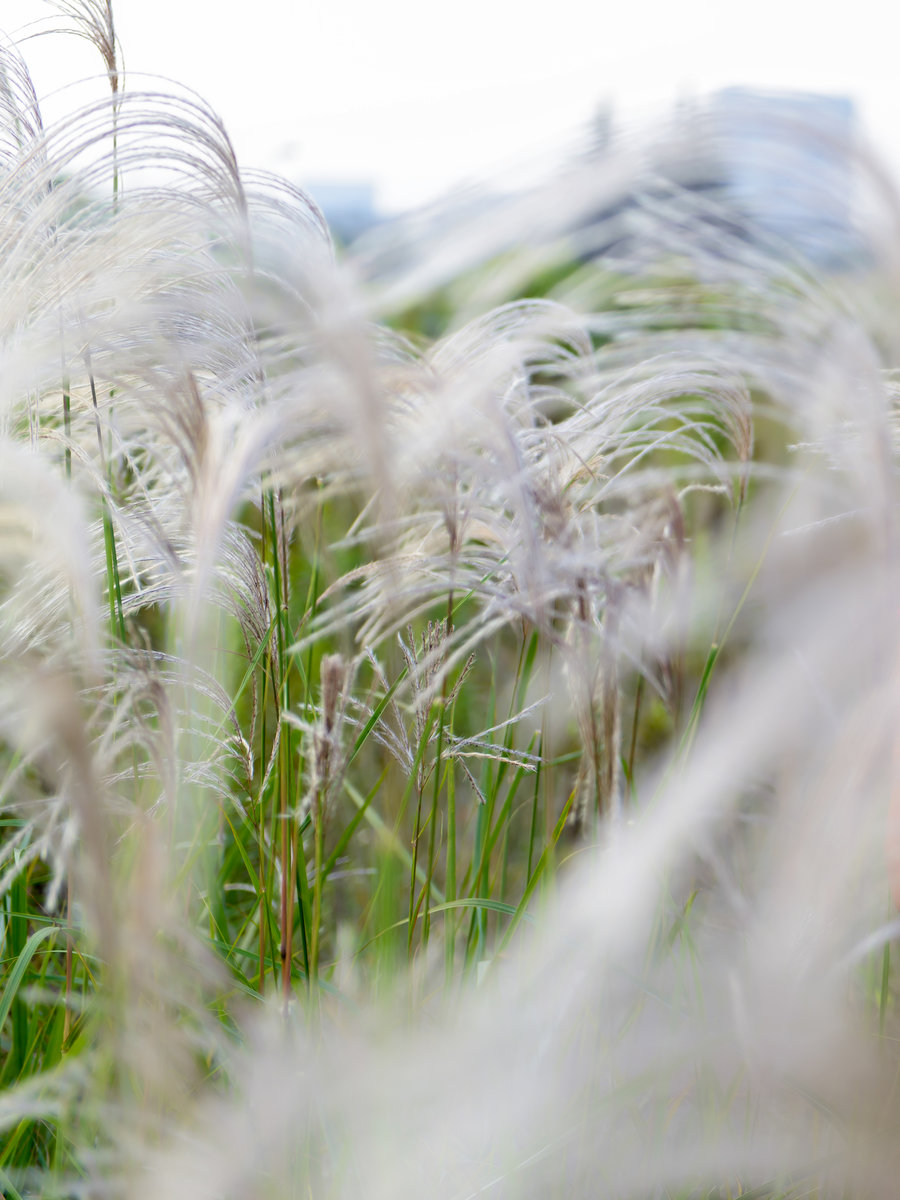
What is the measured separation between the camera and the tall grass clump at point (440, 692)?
16.5 inches

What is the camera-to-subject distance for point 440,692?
0.69 metres

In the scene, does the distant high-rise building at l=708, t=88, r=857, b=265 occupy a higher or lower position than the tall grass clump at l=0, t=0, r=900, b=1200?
higher

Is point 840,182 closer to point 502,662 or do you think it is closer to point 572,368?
point 572,368

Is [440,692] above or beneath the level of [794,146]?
beneath

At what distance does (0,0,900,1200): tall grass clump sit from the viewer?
0.42 m

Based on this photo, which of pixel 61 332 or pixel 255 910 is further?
pixel 255 910

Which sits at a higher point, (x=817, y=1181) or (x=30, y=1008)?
(x=30, y=1008)

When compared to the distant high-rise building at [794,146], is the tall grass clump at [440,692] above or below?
below

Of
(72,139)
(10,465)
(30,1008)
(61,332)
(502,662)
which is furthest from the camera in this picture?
(502,662)

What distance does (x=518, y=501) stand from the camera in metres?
0.45

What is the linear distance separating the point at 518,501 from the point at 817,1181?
0.59 metres

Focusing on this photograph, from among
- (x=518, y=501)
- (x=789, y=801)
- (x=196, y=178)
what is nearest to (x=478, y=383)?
(x=518, y=501)

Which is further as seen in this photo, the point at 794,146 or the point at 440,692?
the point at 440,692

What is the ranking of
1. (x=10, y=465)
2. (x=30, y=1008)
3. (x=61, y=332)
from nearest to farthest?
(x=10, y=465) < (x=61, y=332) < (x=30, y=1008)
